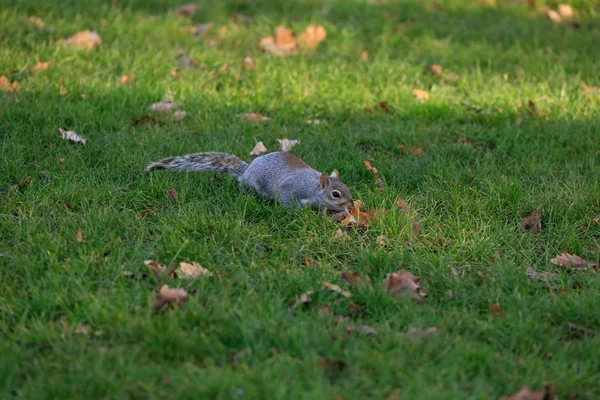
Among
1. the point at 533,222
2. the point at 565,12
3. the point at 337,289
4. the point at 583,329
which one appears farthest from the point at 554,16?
the point at 337,289

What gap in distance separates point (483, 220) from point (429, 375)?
1496mm

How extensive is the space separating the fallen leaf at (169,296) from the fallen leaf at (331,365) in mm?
676

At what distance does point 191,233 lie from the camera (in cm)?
367

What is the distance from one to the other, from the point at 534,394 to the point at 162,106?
3484 mm

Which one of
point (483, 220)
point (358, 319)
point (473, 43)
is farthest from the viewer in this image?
point (473, 43)

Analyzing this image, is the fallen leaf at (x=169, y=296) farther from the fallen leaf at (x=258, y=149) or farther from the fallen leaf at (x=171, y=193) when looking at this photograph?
the fallen leaf at (x=258, y=149)

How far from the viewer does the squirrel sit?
402 cm

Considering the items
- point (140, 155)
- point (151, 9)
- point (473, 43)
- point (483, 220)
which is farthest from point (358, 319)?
point (151, 9)

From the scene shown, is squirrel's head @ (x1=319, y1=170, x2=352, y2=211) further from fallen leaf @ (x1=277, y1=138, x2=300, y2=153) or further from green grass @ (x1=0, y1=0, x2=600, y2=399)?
fallen leaf @ (x1=277, y1=138, x2=300, y2=153)

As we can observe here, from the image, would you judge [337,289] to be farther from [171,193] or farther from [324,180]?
[171,193]

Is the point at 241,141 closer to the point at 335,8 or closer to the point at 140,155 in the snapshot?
the point at 140,155

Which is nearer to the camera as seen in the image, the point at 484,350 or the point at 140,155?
the point at 484,350

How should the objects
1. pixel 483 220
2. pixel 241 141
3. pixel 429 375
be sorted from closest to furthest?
pixel 429 375, pixel 483 220, pixel 241 141

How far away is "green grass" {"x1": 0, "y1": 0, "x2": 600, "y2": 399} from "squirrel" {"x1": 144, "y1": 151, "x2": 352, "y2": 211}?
92 mm
